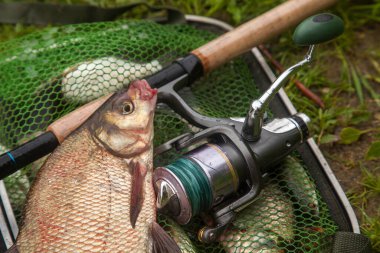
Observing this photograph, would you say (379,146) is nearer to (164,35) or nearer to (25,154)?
(164,35)

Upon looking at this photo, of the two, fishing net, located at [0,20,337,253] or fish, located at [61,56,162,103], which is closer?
fishing net, located at [0,20,337,253]

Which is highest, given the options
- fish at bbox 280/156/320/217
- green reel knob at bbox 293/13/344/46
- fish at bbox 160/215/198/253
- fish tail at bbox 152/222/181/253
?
green reel knob at bbox 293/13/344/46

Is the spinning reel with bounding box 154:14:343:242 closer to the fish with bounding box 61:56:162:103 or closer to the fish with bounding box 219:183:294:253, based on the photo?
the fish with bounding box 219:183:294:253

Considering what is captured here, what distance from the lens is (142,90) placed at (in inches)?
88.7

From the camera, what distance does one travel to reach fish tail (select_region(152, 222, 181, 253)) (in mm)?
1974

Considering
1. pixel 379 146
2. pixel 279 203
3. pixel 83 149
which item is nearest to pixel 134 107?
pixel 83 149

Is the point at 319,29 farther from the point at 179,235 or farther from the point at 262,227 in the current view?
the point at 179,235

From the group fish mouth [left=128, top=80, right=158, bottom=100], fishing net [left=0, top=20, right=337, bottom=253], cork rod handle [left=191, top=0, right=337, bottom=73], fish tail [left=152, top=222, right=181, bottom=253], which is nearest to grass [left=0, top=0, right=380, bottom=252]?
fishing net [left=0, top=20, right=337, bottom=253]

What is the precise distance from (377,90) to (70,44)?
61.9 inches

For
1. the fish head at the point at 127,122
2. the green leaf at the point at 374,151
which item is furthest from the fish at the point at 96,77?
the green leaf at the point at 374,151

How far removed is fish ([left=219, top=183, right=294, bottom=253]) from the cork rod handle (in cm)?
64

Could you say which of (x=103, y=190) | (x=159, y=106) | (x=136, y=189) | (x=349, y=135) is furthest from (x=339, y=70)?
(x=103, y=190)

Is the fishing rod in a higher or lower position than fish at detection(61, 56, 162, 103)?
lower

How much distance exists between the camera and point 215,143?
2180mm
